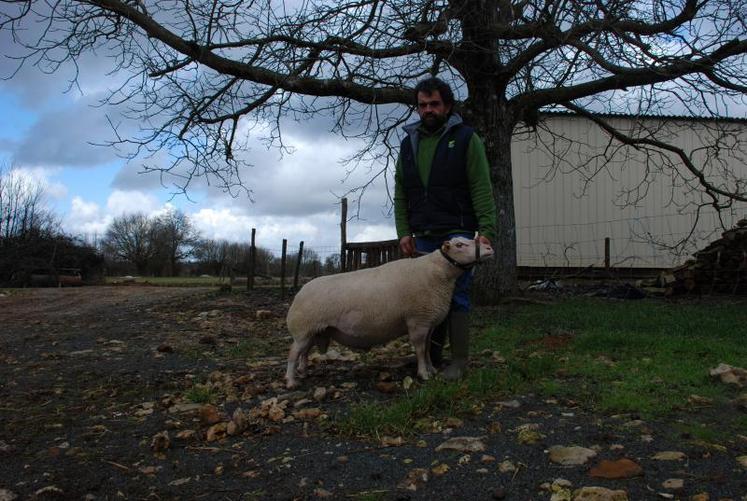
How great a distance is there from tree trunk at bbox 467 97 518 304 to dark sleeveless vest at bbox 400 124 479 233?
482 centimetres

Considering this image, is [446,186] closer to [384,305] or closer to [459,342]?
[384,305]

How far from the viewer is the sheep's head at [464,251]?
4.39 m

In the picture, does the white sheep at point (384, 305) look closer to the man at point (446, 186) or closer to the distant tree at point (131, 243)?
the man at point (446, 186)

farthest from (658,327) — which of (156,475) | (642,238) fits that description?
(642,238)

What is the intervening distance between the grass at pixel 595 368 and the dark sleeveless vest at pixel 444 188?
1.18 metres

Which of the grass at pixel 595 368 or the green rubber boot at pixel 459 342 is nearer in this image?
the grass at pixel 595 368

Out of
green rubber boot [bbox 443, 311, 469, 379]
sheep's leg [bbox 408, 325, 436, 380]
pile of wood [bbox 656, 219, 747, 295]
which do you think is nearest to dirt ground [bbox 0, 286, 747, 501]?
sheep's leg [bbox 408, 325, 436, 380]

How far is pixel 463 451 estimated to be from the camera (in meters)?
3.20

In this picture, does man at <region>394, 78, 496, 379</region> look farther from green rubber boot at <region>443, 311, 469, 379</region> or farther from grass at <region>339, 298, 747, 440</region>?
grass at <region>339, 298, 747, 440</region>

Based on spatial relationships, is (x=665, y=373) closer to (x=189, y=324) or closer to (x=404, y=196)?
(x=404, y=196)

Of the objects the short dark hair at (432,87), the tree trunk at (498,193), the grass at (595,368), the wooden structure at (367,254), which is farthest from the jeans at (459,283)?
the wooden structure at (367,254)

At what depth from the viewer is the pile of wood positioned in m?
12.4

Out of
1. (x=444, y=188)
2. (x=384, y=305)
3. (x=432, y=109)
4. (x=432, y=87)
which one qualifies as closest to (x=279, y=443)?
(x=384, y=305)

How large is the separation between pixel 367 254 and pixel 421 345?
28.4 ft
